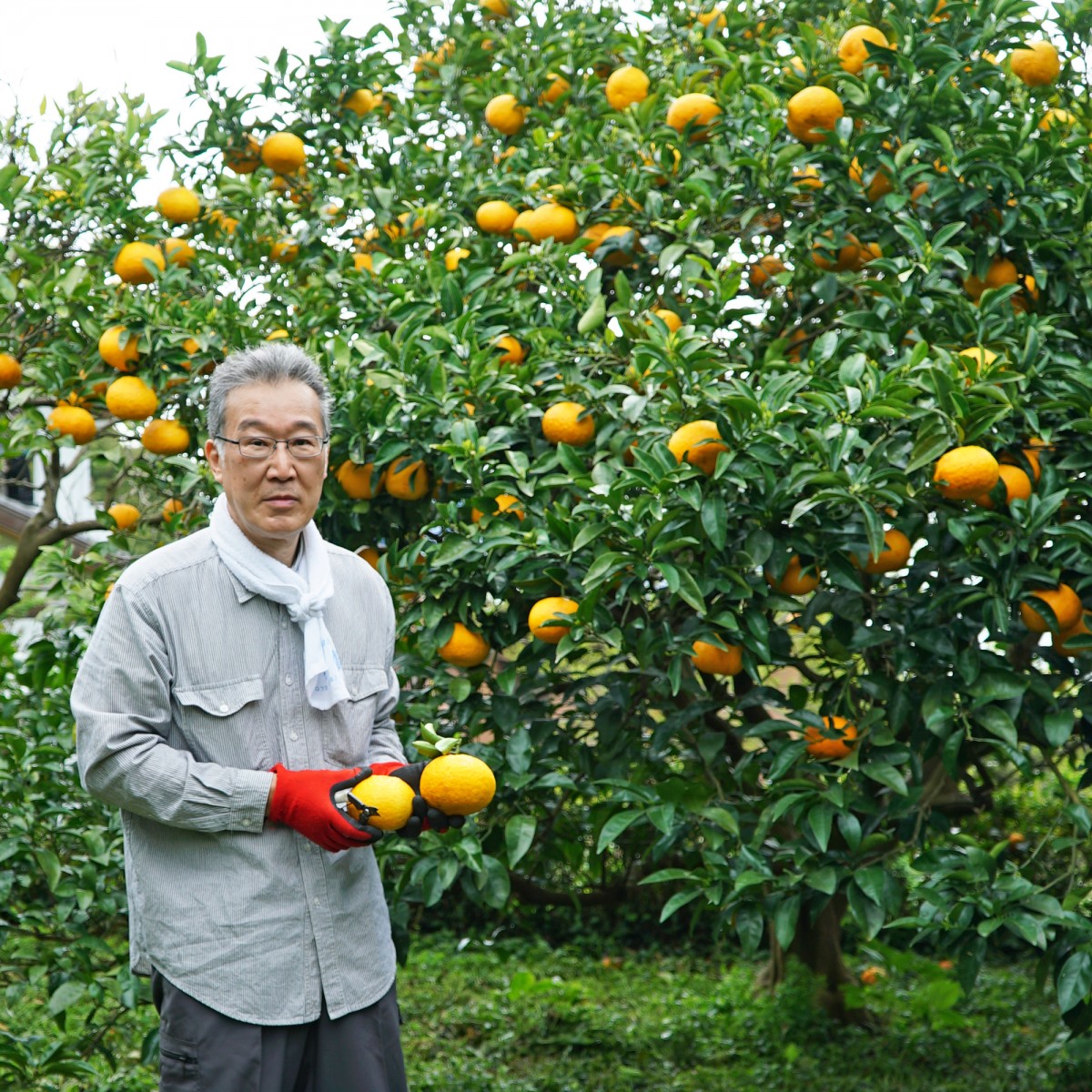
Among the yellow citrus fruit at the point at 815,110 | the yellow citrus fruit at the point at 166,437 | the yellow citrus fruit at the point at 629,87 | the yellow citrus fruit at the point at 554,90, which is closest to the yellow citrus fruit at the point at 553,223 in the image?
the yellow citrus fruit at the point at 629,87

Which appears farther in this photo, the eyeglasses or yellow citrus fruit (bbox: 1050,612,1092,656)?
yellow citrus fruit (bbox: 1050,612,1092,656)

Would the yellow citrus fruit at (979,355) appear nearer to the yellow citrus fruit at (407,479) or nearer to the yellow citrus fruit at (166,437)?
the yellow citrus fruit at (407,479)

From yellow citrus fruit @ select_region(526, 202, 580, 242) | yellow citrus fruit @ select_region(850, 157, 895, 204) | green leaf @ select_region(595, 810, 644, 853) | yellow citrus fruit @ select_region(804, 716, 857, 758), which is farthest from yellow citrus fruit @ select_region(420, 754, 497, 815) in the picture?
yellow citrus fruit @ select_region(850, 157, 895, 204)

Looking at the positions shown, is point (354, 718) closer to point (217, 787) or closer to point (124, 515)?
point (217, 787)

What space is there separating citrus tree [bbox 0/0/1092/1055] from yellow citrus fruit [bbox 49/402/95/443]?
65 mm

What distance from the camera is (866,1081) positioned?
3.99 meters

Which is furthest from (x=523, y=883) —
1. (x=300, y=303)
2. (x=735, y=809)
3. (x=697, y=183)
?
(x=697, y=183)

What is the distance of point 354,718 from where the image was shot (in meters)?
1.96

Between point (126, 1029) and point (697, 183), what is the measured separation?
10.9ft

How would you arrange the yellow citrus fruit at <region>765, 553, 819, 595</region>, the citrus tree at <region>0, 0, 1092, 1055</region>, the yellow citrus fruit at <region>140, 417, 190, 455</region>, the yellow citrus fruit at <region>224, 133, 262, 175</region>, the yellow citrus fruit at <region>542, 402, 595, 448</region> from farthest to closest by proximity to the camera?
the yellow citrus fruit at <region>224, 133, 262, 175</region>, the yellow citrus fruit at <region>140, 417, 190, 455</region>, the yellow citrus fruit at <region>542, 402, 595, 448</region>, the yellow citrus fruit at <region>765, 553, 819, 595</region>, the citrus tree at <region>0, 0, 1092, 1055</region>

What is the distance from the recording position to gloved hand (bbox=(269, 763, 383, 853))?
174 centimetres

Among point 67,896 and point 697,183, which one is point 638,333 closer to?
point 697,183

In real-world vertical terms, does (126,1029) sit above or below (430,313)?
below

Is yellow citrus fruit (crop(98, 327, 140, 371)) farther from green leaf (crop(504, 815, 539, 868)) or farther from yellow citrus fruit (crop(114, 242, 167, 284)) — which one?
green leaf (crop(504, 815, 539, 868))
